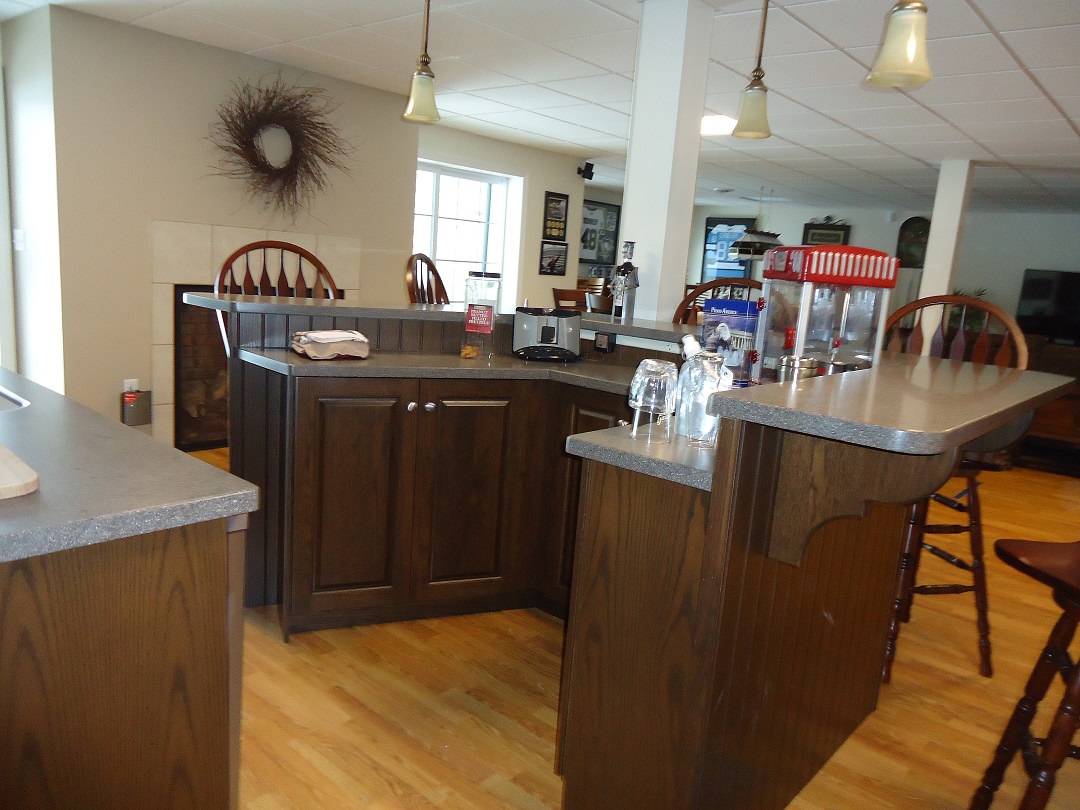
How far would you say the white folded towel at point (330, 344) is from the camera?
89.9 inches

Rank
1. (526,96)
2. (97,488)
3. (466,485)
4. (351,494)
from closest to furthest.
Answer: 1. (97,488)
2. (351,494)
3. (466,485)
4. (526,96)

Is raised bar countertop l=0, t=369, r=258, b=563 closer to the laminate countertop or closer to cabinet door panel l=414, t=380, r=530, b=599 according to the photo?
the laminate countertop

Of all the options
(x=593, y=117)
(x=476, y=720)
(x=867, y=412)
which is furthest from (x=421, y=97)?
(x=593, y=117)

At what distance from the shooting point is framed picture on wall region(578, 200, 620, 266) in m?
9.47

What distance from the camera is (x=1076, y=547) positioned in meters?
1.49

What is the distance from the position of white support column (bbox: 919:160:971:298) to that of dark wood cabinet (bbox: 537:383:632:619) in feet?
16.4

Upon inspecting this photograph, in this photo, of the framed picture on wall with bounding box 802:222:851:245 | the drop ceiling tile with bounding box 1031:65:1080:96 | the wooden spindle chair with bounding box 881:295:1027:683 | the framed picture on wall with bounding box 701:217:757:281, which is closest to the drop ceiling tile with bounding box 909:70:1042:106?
the drop ceiling tile with bounding box 1031:65:1080:96

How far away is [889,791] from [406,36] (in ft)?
12.4

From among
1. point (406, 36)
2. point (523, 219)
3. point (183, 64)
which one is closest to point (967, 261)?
point (523, 219)

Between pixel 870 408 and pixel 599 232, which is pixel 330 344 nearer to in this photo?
pixel 870 408

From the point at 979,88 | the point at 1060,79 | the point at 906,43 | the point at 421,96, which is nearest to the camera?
the point at 906,43

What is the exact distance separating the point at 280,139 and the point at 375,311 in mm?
2719

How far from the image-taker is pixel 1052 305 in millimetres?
8531

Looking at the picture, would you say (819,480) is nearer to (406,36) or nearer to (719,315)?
(719,315)
